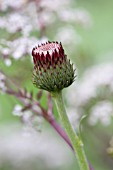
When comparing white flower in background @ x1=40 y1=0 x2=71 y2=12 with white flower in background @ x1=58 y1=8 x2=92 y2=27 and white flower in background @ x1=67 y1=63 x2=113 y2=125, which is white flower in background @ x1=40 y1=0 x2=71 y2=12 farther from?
white flower in background @ x1=67 y1=63 x2=113 y2=125

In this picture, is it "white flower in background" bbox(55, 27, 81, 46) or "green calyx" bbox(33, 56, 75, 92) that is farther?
"white flower in background" bbox(55, 27, 81, 46)

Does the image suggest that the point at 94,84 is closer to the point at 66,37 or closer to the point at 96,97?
the point at 96,97

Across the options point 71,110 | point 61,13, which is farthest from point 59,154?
point 61,13

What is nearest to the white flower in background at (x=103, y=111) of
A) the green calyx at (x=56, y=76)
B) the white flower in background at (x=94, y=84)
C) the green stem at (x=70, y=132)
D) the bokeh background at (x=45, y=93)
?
the bokeh background at (x=45, y=93)

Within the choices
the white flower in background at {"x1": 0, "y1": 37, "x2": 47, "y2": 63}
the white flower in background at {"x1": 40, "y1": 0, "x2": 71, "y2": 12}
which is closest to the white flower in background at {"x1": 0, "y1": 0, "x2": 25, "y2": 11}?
the white flower in background at {"x1": 40, "y1": 0, "x2": 71, "y2": 12}

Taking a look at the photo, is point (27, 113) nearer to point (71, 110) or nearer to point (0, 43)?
point (0, 43)

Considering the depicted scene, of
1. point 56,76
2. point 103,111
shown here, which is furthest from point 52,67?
point 103,111

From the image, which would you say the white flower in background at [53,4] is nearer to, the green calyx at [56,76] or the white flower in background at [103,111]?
the white flower in background at [103,111]

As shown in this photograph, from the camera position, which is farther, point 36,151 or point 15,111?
point 36,151
